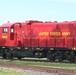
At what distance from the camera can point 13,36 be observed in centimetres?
3184

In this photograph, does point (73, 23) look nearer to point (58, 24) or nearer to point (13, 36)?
point (58, 24)

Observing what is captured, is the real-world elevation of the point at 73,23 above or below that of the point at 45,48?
above

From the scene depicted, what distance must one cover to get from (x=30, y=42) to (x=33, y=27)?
1570 mm

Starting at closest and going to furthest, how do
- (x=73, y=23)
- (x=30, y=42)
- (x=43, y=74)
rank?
(x=43, y=74) < (x=73, y=23) < (x=30, y=42)

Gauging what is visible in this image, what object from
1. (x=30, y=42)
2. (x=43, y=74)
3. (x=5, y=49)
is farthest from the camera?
(x=5, y=49)

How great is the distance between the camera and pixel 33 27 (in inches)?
1197

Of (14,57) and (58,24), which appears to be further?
(14,57)

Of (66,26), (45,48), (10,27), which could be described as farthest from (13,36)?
(66,26)

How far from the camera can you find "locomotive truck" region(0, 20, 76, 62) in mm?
27750

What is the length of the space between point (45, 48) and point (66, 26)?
3.02 metres

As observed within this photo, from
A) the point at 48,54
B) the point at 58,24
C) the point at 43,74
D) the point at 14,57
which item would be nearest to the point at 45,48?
the point at 48,54

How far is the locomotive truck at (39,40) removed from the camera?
1093 inches

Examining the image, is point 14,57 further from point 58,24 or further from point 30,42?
point 58,24

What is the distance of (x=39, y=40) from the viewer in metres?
29.7
